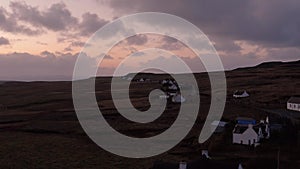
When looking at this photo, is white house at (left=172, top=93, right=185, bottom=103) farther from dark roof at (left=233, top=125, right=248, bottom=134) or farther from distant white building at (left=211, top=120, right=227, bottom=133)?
dark roof at (left=233, top=125, right=248, bottom=134)

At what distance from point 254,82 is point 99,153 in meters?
85.7

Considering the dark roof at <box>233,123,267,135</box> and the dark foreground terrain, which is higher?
the dark roof at <box>233,123,267,135</box>

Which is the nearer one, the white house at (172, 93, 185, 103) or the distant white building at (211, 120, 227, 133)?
the distant white building at (211, 120, 227, 133)

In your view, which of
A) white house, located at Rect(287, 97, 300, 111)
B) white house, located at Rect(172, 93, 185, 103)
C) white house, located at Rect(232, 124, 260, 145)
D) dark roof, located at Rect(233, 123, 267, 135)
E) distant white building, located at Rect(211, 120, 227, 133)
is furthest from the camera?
white house, located at Rect(172, 93, 185, 103)

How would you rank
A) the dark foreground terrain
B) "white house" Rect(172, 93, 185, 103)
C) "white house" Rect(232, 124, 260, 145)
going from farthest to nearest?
"white house" Rect(172, 93, 185, 103), "white house" Rect(232, 124, 260, 145), the dark foreground terrain

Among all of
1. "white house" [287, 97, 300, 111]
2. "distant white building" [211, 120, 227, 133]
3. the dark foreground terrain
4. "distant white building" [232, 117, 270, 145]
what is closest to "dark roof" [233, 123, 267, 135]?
"distant white building" [232, 117, 270, 145]

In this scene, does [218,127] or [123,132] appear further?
[123,132]

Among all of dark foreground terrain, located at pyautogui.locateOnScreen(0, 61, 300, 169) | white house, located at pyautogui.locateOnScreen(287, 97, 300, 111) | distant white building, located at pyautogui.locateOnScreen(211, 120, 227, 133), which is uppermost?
white house, located at pyautogui.locateOnScreen(287, 97, 300, 111)

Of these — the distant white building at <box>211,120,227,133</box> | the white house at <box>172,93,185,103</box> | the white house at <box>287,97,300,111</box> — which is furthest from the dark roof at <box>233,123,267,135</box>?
the white house at <box>172,93,185,103</box>

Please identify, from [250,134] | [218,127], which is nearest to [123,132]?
[218,127]

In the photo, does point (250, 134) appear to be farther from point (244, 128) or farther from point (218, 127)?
point (218, 127)

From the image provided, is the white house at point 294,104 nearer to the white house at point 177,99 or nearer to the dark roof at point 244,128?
the dark roof at point 244,128

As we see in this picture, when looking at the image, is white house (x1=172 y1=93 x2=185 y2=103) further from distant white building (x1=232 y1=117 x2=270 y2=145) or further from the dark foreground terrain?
distant white building (x1=232 y1=117 x2=270 y2=145)

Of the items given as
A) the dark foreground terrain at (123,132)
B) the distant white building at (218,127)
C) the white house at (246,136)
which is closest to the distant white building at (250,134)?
the white house at (246,136)
